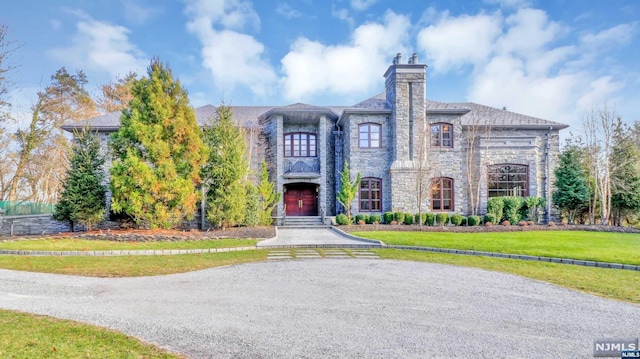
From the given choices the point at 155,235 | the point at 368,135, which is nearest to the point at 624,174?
the point at 368,135

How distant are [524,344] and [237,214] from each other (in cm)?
1359

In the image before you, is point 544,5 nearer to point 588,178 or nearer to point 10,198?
point 588,178

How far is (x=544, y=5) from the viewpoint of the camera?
527 inches

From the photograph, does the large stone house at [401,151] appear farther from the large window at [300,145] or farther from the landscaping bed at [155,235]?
the landscaping bed at [155,235]

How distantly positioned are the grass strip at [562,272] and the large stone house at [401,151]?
9648 millimetres

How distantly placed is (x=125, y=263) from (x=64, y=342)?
523 centimetres

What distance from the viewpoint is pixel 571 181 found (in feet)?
62.7

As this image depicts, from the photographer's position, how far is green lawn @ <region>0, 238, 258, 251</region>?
10117mm

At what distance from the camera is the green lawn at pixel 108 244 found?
10117 millimetres

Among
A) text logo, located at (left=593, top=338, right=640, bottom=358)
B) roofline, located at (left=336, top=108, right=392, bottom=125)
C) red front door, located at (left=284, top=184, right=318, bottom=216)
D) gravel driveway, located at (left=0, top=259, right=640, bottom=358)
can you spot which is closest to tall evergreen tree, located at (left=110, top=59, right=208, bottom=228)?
gravel driveway, located at (left=0, top=259, right=640, bottom=358)

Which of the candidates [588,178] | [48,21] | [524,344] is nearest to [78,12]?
[48,21]

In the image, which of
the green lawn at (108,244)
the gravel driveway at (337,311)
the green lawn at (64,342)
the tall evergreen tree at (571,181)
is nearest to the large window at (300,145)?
the green lawn at (108,244)

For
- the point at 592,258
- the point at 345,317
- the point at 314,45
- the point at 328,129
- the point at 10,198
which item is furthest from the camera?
the point at 10,198

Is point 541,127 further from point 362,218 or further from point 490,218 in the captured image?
point 362,218
